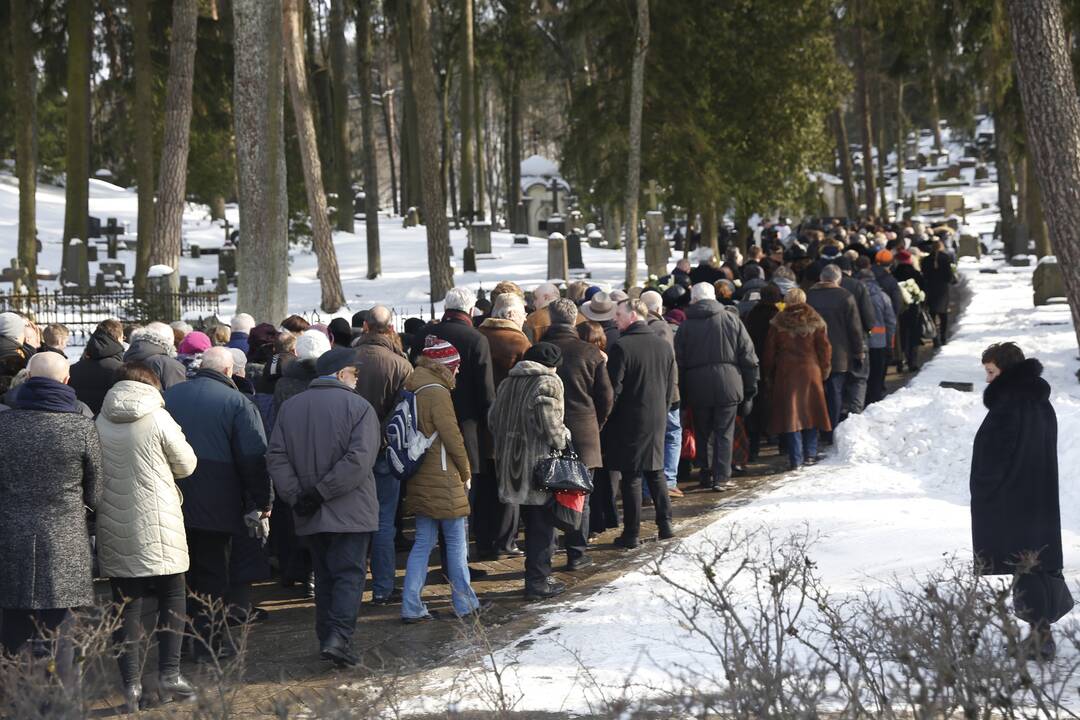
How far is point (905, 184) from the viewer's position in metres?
67.1

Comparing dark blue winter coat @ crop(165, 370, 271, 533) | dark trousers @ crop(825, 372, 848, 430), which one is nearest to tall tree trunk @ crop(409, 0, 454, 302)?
dark trousers @ crop(825, 372, 848, 430)

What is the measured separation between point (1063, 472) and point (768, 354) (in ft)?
9.88

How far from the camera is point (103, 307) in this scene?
24.5 m

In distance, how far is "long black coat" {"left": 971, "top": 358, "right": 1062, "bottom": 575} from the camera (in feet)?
22.1

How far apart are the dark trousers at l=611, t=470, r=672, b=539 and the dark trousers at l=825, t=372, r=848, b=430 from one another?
3.59 meters

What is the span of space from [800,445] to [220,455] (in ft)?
21.1

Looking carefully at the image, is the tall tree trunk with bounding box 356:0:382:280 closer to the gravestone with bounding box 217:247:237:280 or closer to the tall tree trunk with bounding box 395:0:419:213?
the tall tree trunk with bounding box 395:0:419:213

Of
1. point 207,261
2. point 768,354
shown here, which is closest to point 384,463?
point 768,354

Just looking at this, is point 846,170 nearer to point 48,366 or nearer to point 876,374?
point 876,374

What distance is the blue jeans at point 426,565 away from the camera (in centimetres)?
811

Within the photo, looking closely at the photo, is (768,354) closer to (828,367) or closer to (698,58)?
(828,367)

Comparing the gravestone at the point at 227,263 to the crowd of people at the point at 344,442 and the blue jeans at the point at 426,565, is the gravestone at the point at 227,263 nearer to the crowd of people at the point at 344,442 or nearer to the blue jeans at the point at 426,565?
the crowd of people at the point at 344,442

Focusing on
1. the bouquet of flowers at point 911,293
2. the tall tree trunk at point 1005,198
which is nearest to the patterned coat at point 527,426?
the bouquet of flowers at point 911,293

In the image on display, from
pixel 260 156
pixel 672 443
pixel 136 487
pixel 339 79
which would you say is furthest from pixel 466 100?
pixel 136 487
